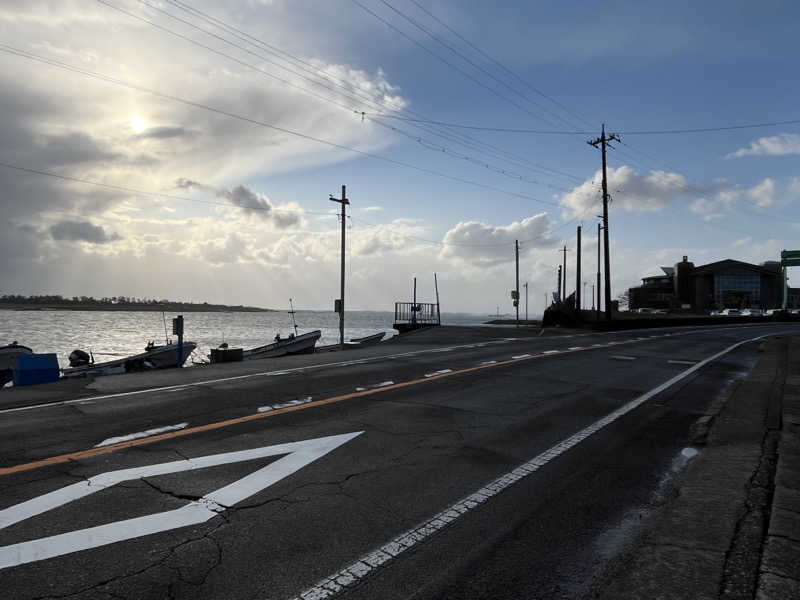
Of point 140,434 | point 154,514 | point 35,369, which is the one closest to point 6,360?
point 35,369

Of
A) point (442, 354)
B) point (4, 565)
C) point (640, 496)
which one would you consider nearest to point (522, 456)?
point (640, 496)

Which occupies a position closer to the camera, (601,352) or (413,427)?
(413,427)

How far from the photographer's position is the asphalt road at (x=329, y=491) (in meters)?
2.82

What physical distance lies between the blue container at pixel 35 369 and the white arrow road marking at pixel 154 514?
26.0ft

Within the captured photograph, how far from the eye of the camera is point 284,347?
29.3 meters

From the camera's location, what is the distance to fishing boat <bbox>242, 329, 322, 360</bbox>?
1110 inches

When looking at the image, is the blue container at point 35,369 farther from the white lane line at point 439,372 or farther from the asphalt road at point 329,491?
the white lane line at point 439,372

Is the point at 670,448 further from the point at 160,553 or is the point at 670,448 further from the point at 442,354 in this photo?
the point at 442,354

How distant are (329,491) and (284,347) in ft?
85.4

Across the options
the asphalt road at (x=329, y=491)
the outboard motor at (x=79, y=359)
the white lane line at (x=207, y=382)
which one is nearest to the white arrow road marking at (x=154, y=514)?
the asphalt road at (x=329, y=491)

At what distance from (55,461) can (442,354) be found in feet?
38.0

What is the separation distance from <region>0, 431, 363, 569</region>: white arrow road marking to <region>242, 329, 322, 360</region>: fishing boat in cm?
2334

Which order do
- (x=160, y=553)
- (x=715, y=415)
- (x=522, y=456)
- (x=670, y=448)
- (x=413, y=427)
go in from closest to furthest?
1. (x=160, y=553)
2. (x=522, y=456)
3. (x=670, y=448)
4. (x=413, y=427)
5. (x=715, y=415)

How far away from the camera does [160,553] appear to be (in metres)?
3.01
